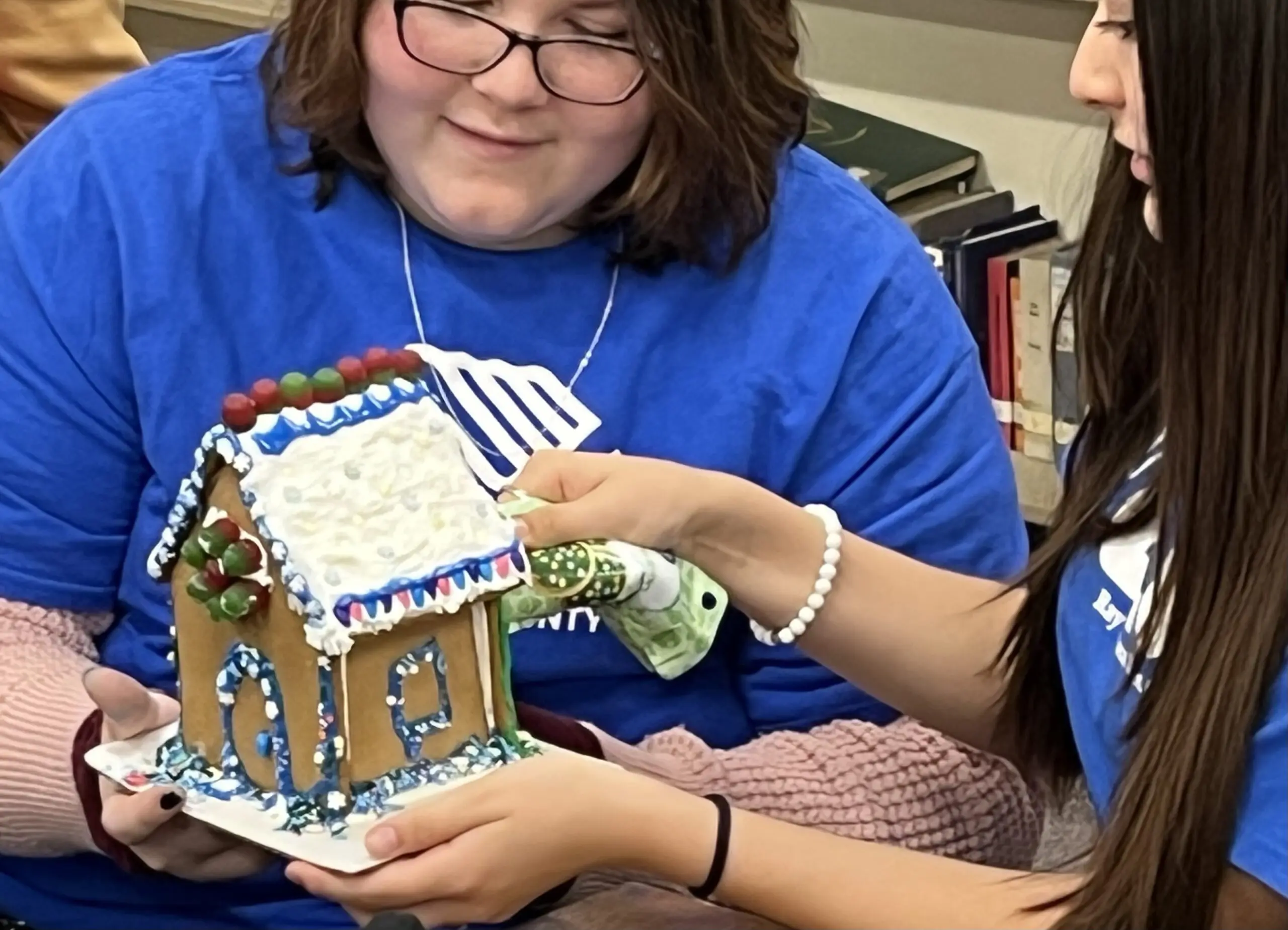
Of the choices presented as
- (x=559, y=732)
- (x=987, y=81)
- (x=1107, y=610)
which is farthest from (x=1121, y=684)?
(x=987, y=81)

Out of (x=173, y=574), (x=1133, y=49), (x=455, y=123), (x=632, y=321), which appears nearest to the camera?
(x=1133, y=49)

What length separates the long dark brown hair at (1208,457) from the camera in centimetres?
84

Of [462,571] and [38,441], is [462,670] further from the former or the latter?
[38,441]

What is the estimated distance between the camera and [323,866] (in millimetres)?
944

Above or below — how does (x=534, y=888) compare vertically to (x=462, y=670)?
below

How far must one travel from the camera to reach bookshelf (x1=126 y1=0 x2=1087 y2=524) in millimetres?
2461

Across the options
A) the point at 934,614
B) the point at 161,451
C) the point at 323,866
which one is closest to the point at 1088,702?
the point at 934,614

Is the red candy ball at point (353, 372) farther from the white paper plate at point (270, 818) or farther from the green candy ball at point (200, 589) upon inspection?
the white paper plate at point (270, 818)

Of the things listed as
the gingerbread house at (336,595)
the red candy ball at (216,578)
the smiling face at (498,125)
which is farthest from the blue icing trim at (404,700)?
the smiling face at (498,125)

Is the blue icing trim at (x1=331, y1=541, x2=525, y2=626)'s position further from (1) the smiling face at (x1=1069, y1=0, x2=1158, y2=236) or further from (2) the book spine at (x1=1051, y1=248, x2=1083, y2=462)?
(2) the book spine at (x1=1051, y1=248, x2=1083, y2=462)

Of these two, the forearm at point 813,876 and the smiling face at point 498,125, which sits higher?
the smiling face at point 498,125

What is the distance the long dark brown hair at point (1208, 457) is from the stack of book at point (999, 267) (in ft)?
4.59

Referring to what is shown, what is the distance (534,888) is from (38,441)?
507mm

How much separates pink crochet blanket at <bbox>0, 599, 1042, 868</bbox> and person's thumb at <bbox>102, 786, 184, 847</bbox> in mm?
58
